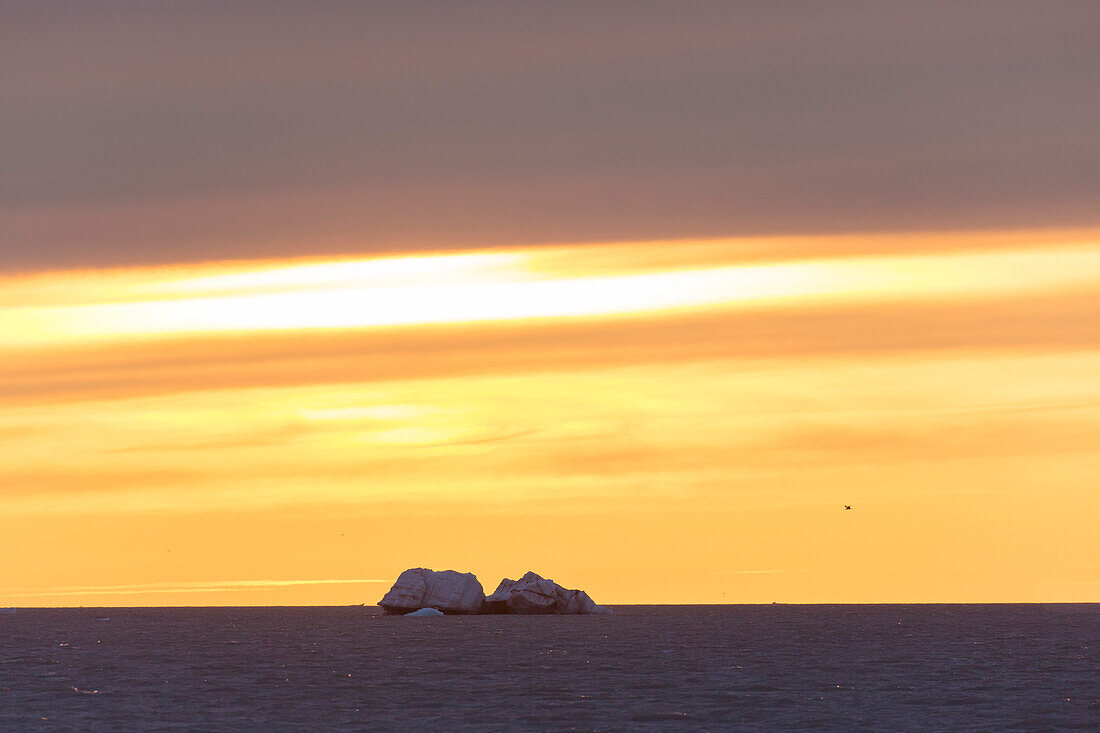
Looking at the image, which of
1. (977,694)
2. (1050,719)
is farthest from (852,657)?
(1050,719)

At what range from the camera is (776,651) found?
18475cm

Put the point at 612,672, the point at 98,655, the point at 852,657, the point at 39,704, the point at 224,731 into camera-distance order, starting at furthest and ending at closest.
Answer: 1. the point at 98,655
2. the point at 852,657
3. the point at 612,672
4. the point at 39,704
5. the point at 224,731

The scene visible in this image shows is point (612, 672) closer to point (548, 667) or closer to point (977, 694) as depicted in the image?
point (548, 667)

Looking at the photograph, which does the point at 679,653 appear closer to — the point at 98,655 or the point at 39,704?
the point at 98,655

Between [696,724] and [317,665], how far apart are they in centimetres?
6984

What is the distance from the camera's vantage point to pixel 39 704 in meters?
109

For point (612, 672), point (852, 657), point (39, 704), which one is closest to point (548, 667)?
point (612, 672)

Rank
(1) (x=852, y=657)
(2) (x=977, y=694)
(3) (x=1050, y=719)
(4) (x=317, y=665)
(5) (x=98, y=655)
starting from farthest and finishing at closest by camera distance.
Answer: (5) (x=98, y=655), (1) (x=852, y=657), (4) (x=317, y=665), (2) (x=977, y=694), (3) (x=1050, y=719)

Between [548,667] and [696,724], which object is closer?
[696,724]

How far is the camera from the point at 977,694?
388 ft

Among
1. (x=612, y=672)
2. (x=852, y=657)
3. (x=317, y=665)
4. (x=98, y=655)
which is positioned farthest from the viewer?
(x=98, y=655)

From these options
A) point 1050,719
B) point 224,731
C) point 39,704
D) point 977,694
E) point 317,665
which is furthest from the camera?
point 317,665

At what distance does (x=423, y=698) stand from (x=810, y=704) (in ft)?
91.6

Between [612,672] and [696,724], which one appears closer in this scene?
[696,724]
